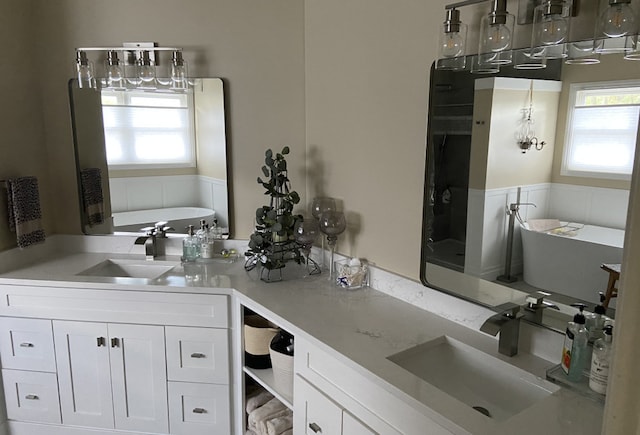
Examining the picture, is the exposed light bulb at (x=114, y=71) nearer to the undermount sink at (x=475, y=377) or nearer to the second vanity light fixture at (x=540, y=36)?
the second vanity light fixture at (x=540, y=36)

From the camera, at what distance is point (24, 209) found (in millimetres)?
2402

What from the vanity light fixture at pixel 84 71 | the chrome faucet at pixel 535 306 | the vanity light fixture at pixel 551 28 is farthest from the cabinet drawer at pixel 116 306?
the vanity light fixture at pixel 551 28

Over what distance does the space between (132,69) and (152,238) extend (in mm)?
920

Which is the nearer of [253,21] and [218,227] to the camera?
[253,21]

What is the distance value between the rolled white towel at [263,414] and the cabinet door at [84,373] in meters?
0.73

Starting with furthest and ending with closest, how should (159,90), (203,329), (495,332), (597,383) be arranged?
(159,90) → (203,329) → (495,332) → (597,383)

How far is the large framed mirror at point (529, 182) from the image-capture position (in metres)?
1.32

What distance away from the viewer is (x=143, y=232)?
266cm

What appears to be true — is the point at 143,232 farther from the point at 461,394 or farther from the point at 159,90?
the point at 461,394

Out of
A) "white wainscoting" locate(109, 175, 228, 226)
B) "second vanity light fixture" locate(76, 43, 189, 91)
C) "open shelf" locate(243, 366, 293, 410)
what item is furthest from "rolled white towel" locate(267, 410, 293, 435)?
"second vanity light fixture" locate(76, 43, 189, 91)

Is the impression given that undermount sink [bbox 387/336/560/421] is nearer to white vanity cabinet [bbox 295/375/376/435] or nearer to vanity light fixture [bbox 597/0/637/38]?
white vanity cabinet [bbox 295/375/376/435]

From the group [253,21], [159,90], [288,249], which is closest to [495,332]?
[288,249]

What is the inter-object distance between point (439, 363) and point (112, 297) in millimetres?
1498

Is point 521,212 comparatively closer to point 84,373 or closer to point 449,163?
point 449,163
